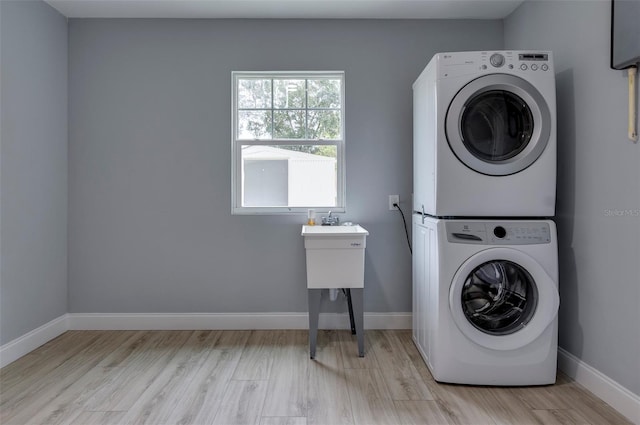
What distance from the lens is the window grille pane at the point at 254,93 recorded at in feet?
9.60

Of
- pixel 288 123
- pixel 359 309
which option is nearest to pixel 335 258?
pixel 359 309

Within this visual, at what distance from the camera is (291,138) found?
2926 mm

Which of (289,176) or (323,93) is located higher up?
(323,93)

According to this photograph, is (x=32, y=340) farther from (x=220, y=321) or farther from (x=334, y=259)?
(x=334, y=259)

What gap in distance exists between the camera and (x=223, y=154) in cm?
284

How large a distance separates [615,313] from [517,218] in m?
0.62

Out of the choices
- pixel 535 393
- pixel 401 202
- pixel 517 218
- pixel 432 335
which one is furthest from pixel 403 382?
pixel 401 202

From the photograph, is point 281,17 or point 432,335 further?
point 281,17

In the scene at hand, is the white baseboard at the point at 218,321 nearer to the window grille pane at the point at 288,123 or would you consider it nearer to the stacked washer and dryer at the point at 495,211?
the stacked washer and dryer at the point at 495,211

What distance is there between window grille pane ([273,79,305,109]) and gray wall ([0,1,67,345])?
1.58 metres

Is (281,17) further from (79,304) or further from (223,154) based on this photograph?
(79,304)

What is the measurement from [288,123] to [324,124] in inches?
11.2

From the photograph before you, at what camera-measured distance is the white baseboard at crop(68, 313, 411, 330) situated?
112 inches

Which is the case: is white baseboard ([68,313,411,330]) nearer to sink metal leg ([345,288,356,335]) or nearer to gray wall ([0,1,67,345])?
sink metal leg ([345,288,356,335])
